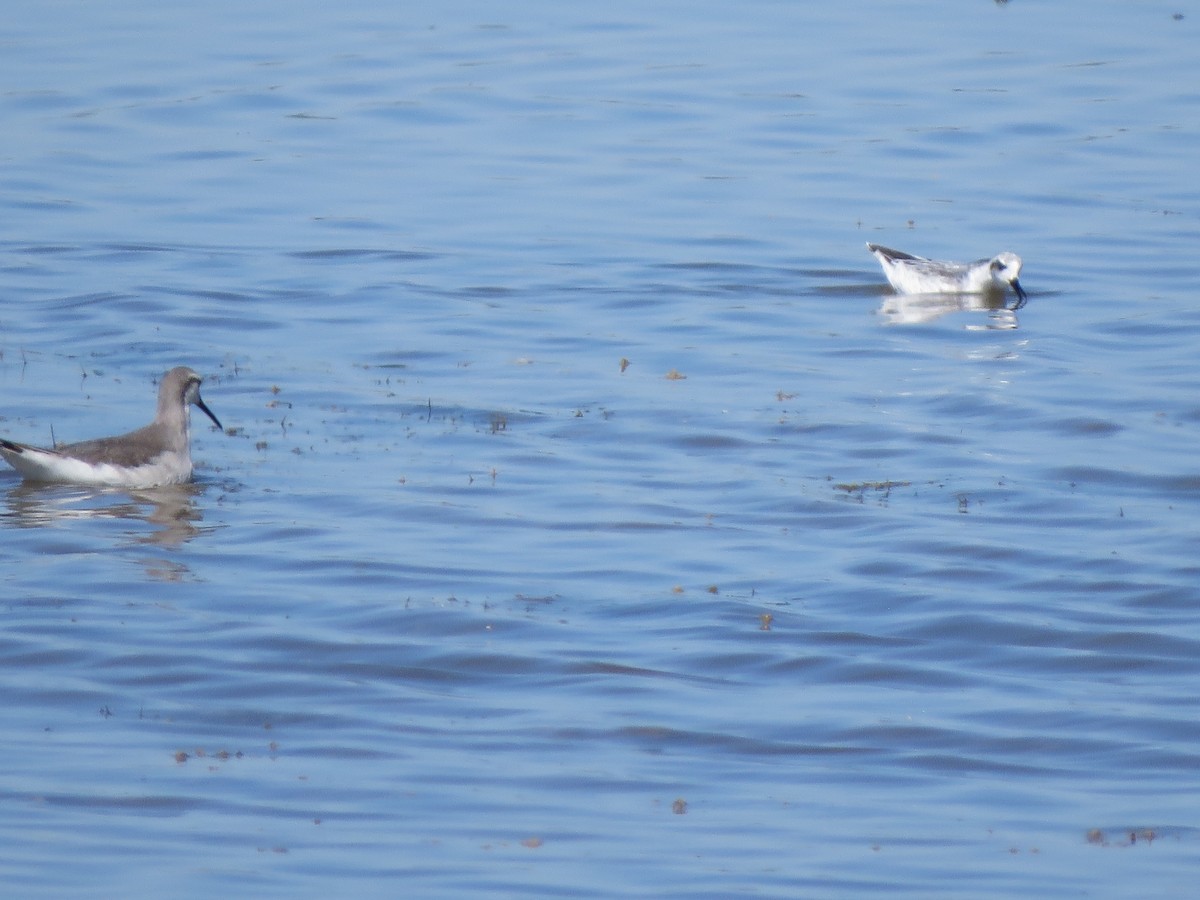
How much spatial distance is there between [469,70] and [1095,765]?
25179 mm

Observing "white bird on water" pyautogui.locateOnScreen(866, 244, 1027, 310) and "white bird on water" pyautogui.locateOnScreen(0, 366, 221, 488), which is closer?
"white bird on water" pyautogui.locateOnScreen(0, 366, 221, 488)

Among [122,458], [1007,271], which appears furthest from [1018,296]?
[122,458]

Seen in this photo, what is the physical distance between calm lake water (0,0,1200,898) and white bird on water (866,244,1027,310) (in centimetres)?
28

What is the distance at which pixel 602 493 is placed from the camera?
14.1 meters

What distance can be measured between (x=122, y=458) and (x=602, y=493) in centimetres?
357

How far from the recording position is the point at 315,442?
15453 mm

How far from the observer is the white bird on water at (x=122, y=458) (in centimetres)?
1419

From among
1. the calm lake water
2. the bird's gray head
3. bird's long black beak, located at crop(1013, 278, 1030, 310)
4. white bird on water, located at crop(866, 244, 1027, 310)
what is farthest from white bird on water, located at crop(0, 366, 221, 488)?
bird's long black beak, located at crop(1013, 278, 1030, 310)

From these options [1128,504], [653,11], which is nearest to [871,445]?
[1128,504]

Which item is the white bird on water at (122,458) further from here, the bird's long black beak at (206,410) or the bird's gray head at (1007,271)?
the bird's gray head at (1007,271)

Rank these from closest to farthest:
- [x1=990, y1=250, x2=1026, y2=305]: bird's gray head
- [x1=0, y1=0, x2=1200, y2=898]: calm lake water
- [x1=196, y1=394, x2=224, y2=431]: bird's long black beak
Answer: [x1=0, y1=0, x2=1200, y2=898]: calm lake water < [x1=196, y1=394, x2=224, y2=431]: bird's long black beak < [x1=990, y1=250, x2=1026, y2=305]: bird's gray head

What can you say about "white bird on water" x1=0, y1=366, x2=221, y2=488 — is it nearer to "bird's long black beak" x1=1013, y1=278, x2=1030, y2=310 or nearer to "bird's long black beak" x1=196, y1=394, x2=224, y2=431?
"bird's long black beak" x1=196, y1=394, x2=224, y2=431

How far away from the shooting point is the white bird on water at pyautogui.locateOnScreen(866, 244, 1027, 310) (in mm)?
21047

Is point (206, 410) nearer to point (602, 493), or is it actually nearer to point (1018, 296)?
point (602, 493)
